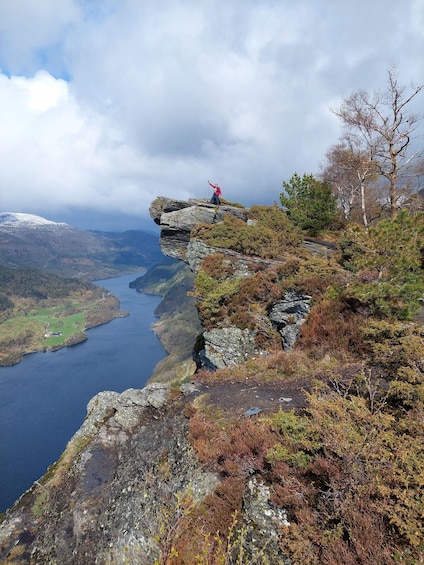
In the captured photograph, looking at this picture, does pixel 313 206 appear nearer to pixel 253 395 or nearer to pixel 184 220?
pixel 184 220

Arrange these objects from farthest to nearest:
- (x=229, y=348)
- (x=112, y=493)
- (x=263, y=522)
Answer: (x=229, y=348), (x=112, y=493), (x=263, y=522)

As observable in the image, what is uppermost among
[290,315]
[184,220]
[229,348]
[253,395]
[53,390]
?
[184,220]

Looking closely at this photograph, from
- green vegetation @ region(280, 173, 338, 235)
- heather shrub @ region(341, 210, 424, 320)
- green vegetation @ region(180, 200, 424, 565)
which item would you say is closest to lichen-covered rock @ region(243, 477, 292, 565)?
green vegetation @ region(180, 200, 424, 565)

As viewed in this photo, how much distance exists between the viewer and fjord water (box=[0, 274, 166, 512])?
86562mm

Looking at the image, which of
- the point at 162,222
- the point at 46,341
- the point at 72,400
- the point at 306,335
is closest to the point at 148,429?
the point at 306,335

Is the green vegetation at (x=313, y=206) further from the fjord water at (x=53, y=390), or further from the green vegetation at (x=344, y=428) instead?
the fjord water at (x=53, y=390)

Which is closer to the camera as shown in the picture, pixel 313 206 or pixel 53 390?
pixel 313 206

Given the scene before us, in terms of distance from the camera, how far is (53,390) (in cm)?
12300

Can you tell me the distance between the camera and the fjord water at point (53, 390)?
86562mm

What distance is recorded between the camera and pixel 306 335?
1623 centimetres

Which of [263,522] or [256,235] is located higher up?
[256,235]

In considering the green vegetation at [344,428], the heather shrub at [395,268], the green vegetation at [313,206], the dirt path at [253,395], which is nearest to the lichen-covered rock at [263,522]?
the green vegetation at [344,428]

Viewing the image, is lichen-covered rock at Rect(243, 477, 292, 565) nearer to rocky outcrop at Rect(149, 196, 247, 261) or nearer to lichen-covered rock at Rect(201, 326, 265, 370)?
lichen-covered rock at Rect(201, 326, 265, 370)

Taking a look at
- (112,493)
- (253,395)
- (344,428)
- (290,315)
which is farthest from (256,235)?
(112,493)
